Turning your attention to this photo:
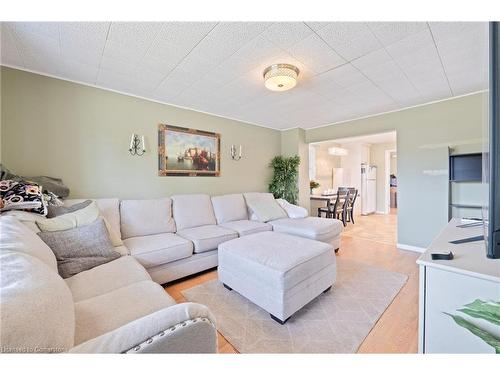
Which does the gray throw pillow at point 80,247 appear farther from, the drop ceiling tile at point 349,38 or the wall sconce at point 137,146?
the drop ceiling tile at point 349,38

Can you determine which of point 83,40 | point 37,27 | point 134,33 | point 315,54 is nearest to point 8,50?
point 37,27

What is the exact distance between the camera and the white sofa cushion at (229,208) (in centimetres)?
317

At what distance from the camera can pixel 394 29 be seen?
4.88ft

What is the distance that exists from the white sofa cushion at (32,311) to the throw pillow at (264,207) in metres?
2.69

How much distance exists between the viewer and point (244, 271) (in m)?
1.77

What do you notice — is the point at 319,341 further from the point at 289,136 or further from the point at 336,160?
the point at 336,160

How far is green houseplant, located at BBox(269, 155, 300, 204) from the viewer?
4227 millimetres

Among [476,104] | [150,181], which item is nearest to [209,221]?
[150,181]

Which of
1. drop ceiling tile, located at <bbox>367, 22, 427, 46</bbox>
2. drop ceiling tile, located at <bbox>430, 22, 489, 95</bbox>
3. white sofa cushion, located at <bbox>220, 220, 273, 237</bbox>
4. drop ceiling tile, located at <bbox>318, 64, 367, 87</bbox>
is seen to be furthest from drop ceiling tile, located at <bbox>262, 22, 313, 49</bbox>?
white sofa cushion, located at <bbox>220, 220, 273, 237</bbox>

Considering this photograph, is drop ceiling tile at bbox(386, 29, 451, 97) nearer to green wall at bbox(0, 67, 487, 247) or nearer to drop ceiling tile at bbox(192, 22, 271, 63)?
green wall at bbox(0, 67, 487, 247)

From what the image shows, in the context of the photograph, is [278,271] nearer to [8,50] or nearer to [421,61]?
[421,61]

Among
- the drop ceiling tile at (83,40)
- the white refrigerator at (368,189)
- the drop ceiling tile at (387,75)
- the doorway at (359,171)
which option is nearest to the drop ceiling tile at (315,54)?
the drop ceiling tile at (387,75)

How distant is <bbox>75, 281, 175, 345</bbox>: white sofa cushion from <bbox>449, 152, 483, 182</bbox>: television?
3.67 metres

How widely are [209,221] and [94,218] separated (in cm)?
146
